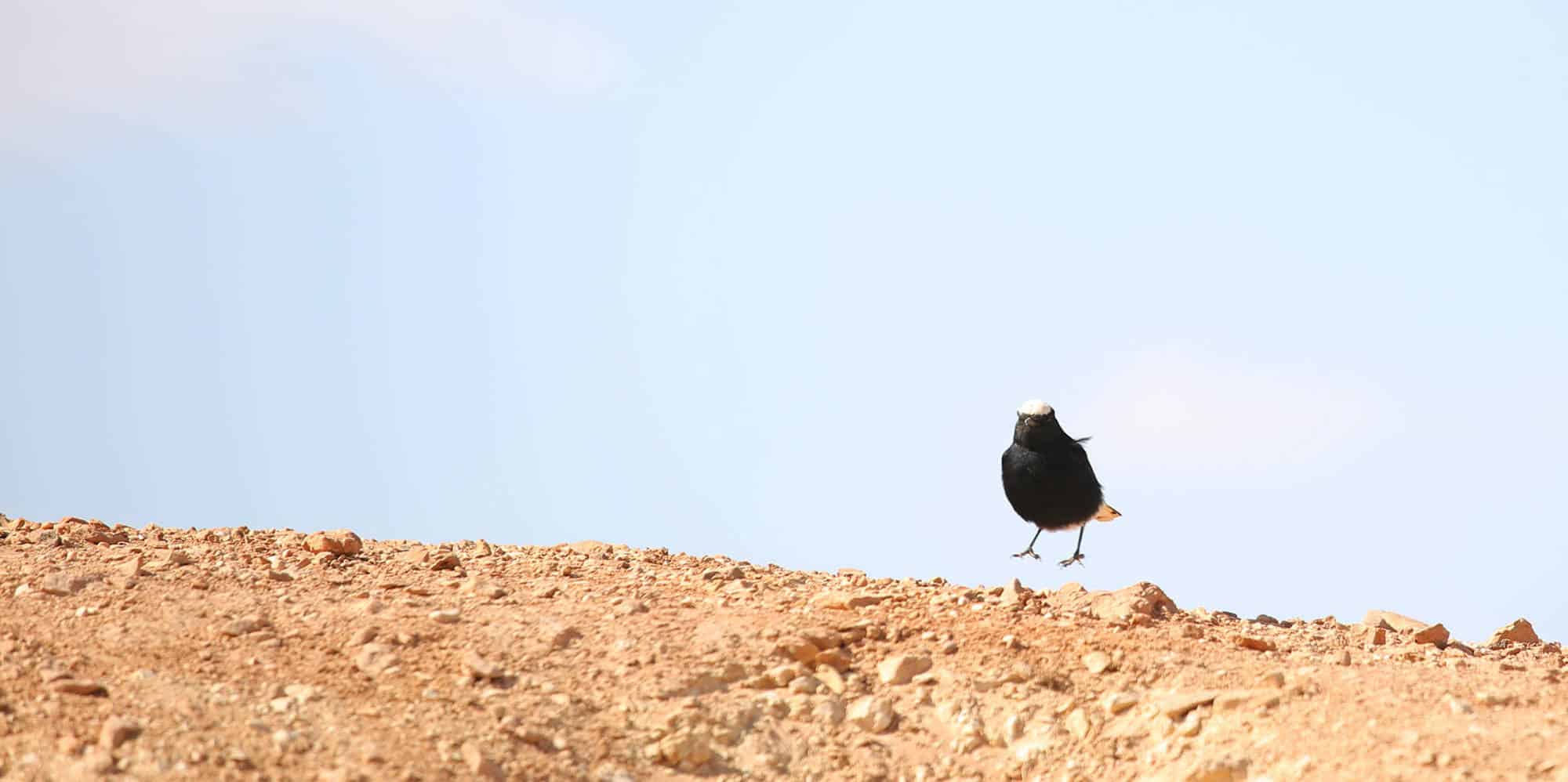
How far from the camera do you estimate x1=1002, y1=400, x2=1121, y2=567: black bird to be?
448 inches

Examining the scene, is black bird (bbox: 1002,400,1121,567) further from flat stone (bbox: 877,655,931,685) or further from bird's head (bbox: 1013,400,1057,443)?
flat stone (bbox: 877,655,931,685)

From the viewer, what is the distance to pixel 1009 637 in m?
7.66

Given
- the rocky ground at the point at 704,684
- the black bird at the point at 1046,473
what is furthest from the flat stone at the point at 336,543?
the black bird at the point at 1046,473

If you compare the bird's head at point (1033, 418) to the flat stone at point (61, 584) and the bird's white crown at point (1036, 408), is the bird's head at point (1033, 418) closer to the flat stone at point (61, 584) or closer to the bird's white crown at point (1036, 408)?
the bird's white crown at point (1036, 408)

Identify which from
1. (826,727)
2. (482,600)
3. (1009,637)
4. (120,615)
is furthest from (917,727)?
(120,615)

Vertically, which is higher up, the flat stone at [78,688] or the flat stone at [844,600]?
the flat stone at [844,600]

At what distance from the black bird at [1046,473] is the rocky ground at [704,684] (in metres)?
2.85

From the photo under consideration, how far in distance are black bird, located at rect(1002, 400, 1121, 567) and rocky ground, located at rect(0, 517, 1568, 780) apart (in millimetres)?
2850

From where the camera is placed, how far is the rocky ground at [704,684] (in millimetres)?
6285

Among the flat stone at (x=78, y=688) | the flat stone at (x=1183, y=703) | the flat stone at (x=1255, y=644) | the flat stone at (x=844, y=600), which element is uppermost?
the flat stone at (x=844, y=600)

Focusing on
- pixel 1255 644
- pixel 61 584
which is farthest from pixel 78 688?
pixel 1255 644

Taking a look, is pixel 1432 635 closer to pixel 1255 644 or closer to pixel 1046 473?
pixel 1255 644

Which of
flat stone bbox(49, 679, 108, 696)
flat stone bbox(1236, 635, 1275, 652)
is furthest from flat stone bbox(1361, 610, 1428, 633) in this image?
flat stone bbox(49, 679, 108, 696)

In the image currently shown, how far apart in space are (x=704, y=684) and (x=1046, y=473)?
16.4 feet
